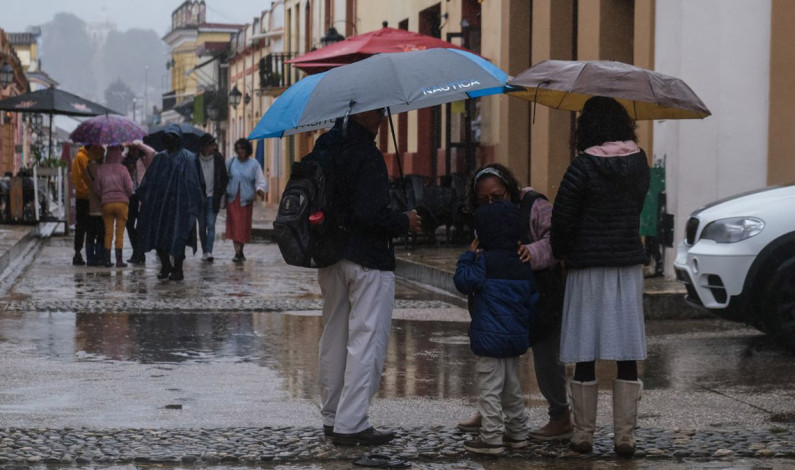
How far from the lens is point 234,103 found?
172ft

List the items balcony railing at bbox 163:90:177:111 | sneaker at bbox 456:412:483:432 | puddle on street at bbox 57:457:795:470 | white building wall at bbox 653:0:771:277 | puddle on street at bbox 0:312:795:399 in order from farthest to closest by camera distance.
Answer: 1. balcony railing at bbox 163:90:177:111
2. white building wall at bbox 653:0:771:277
3. puddle on street at bbox 0:312:795:399
4. sneaker at bbox 456:412:483:432
5. puddle on street at bbox 57:457:795:470

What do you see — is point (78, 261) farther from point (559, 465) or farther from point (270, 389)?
point (559, 465)

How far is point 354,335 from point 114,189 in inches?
432

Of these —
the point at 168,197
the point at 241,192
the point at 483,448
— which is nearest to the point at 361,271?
the point at 483,448

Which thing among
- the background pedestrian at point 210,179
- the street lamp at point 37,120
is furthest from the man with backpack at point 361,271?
the street lamp at point 37,120

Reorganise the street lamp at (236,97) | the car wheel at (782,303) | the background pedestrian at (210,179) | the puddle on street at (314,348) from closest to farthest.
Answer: the puddle on street at (314,348) → the car wheel at (782,303) → the background pedestrian at (210,179) → the street lamp at (236,97)

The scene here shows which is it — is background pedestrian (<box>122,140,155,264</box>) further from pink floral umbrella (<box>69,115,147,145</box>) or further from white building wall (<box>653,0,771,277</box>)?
white building wall (<box>653,0,771,277</box>)

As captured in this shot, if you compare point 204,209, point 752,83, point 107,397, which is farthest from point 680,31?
point 107,397

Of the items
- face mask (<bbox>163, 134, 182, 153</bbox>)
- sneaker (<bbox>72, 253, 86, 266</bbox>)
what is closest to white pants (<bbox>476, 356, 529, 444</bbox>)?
face mask (<bbox>163, 134, 182, 153</bbox>)

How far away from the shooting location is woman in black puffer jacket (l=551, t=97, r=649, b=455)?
6590mm

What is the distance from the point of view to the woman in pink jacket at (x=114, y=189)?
56.7 feet

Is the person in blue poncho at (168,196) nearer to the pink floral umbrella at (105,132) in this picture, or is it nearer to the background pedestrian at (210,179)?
the pink floral umbrella at (105,132)

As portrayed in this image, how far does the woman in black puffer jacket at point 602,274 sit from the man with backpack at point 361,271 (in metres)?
0.80

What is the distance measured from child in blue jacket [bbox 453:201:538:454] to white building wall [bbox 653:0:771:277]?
303 inches
